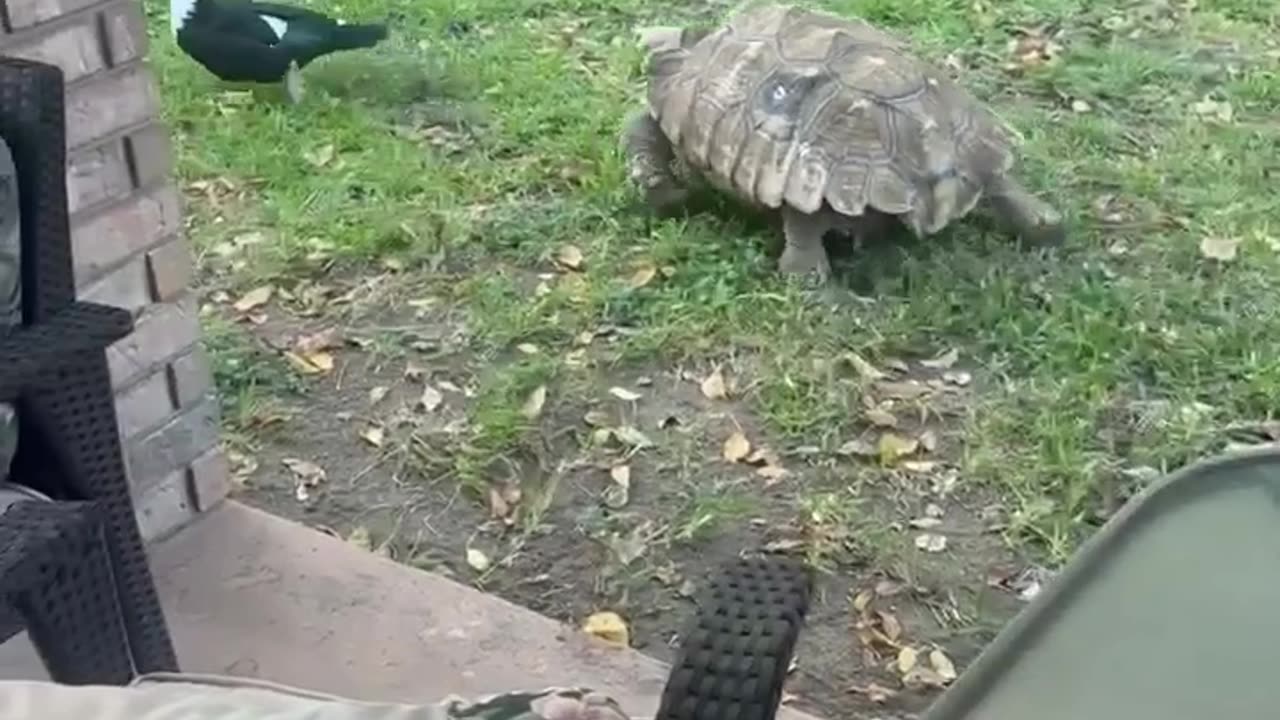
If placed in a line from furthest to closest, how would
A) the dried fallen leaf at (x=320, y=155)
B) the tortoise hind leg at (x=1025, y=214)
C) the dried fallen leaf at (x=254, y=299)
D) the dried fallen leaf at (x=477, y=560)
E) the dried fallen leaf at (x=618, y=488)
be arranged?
the dried fallen leaf at (x=320, y=155) < the tortoise hind leg at (x=1025, y=214) < the dried fallen leaf at (x=254, y=299) < the dried fallen leaf at (x=618, y=488) < the dried fallen leaf at (x=477, y=560)

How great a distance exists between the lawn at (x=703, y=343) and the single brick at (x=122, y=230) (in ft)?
1.85

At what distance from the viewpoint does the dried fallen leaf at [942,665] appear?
2.33 meters

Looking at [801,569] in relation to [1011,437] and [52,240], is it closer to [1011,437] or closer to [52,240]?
[52,240]

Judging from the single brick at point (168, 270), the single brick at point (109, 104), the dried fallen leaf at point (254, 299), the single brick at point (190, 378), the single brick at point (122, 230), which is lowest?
the dried fallen leaf at point (254, 299)

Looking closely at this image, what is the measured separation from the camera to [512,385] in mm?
3018

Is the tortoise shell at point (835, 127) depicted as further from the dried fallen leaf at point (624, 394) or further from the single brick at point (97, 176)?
the single brick at point (97, 176)

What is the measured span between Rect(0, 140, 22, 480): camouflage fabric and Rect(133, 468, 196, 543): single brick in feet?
1.83

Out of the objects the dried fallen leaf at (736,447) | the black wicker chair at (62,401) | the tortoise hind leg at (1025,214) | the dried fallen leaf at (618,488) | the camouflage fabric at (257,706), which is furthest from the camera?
the tortoise hind leg at (1025,214)

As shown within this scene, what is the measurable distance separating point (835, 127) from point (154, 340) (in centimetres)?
151

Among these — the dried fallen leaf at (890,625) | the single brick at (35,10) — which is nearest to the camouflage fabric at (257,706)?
the single brick at (35,10)

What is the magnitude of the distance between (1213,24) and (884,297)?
65.7 inches

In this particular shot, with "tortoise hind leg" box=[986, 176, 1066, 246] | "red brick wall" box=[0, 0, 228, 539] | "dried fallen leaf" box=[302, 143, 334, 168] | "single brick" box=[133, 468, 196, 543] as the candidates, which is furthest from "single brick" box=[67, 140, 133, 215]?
"tortoise hind leg" box=[986, 176, 1066, 246]

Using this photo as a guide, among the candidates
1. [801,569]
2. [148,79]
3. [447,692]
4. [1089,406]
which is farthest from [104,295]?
[1089,406]

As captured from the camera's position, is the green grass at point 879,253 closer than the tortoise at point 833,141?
Yes
